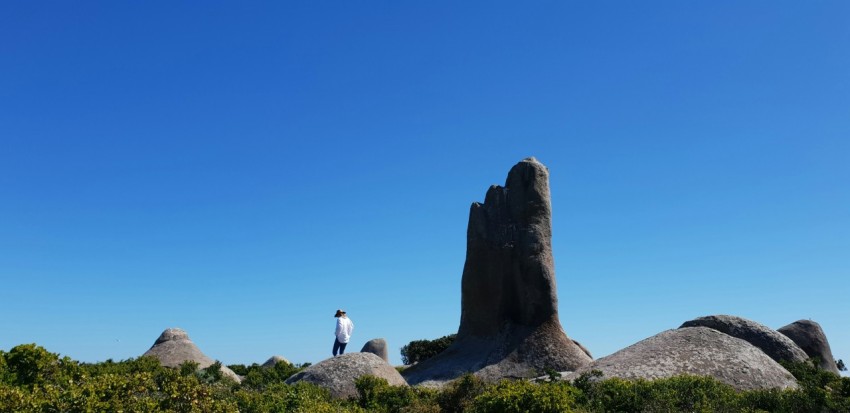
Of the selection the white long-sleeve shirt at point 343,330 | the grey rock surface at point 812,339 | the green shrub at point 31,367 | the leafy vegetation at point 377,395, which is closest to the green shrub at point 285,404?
the leafy vegetation at point 377,395

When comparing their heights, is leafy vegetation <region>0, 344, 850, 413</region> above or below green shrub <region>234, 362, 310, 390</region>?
below

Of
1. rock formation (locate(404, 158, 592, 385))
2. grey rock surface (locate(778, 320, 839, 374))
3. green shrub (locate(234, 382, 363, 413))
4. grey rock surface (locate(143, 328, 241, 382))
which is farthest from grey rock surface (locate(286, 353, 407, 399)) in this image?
grey rock surface (locate(778, 320, 839, 374))

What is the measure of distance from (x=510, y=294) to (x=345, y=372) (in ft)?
36.3

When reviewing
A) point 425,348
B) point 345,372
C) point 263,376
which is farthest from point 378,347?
point 345,372

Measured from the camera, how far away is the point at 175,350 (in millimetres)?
31250

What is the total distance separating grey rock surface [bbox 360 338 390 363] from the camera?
40938 mm

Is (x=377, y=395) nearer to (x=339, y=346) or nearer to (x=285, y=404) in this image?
(x=285, y=404)

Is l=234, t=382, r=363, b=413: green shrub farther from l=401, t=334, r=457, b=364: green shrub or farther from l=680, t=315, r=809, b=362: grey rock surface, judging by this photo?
l=401, t=334, r=457, b=364: green shrub

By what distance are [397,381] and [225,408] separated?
11427 mm

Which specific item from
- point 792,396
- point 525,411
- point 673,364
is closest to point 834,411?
point 792,396

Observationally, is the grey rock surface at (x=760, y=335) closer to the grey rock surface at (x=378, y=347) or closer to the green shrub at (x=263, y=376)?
the green shrub at (x=263, y=376)

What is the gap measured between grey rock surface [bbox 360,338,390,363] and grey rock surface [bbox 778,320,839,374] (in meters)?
23.2

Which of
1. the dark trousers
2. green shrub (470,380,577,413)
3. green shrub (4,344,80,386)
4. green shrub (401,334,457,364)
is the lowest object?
green shrub (470,380,577,413)

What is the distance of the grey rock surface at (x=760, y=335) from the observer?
24953 millimetres
